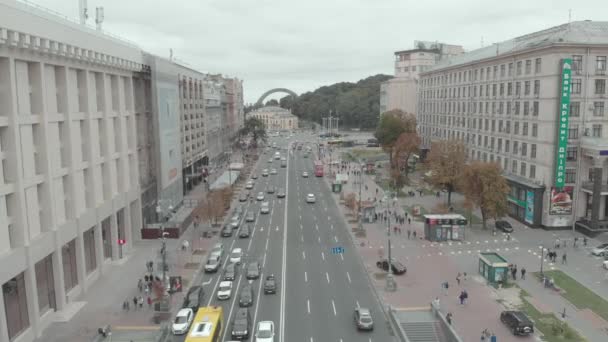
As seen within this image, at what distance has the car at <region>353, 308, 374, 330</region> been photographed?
35281 mm

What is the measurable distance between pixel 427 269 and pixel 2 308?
35.8m

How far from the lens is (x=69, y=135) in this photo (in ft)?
140

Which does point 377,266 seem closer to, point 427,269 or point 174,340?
point 427,269

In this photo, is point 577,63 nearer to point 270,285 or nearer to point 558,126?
point 558,126

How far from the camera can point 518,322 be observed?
1356 inches

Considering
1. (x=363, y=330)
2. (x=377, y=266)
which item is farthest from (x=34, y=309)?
(x=377, y=266)

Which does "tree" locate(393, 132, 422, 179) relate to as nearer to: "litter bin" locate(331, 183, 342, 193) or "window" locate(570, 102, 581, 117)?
"litter bin" locate(331, 183, 342, 193)

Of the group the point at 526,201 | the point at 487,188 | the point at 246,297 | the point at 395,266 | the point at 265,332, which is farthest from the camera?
the point at 526,201

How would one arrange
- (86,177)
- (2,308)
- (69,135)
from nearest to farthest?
(2,308)
(69,135)
(86,177)

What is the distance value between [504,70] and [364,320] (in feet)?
167

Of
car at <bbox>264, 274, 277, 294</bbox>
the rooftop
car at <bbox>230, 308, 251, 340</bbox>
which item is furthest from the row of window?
car at <bbox>230, 308, 251, 340</bbox>

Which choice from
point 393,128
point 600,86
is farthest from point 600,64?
point 393,128

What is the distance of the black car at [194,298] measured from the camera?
127ft

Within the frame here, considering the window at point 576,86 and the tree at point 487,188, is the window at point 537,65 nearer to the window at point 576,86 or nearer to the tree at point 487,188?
the window at point 576,86
